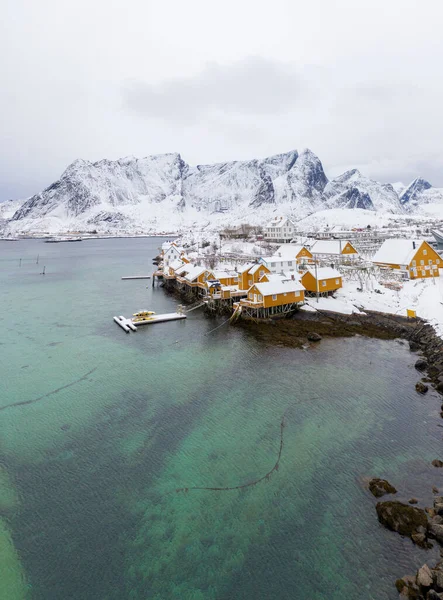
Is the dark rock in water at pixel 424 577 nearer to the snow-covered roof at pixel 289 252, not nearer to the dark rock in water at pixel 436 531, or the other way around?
the dark rock in water at pixel 436 531

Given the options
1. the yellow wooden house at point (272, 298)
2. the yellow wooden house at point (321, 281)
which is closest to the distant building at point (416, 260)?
the yellow wooden house at point (321, 281)

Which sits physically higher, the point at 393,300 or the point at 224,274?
the point at 224,274

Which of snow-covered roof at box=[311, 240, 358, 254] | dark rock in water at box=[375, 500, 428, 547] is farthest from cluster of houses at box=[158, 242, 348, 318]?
dark rock in water at box=[375, 500, 428, 547]

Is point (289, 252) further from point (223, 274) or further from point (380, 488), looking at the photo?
point (380, 488)

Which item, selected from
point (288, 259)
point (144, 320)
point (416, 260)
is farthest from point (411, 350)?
point (288, 259)

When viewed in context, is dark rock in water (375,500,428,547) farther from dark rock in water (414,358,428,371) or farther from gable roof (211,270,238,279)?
gable roof (211,270,238,279)

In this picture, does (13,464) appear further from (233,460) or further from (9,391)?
(233,460)
